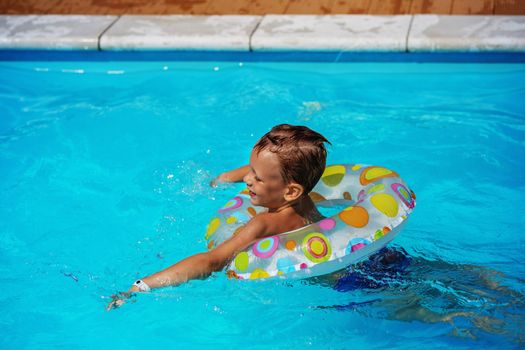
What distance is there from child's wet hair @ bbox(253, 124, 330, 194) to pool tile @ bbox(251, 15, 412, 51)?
2778mm

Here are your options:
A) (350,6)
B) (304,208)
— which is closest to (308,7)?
(350,6)

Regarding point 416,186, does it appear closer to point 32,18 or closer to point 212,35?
point 212,35

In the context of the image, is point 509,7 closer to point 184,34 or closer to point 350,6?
point 350,6

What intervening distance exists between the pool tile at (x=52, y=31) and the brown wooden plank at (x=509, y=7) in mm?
3282

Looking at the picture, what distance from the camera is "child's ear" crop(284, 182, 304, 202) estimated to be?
388 cm

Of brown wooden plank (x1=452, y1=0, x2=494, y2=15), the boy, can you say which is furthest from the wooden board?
the boy

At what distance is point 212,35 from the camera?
6648 millimetres

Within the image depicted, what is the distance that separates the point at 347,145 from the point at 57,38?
2.70 metres

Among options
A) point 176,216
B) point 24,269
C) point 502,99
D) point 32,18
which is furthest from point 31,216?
point 502,99

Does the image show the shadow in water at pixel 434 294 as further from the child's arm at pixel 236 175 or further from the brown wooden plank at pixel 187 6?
the brown wooden plank at pixel 187 6

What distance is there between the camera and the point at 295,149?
12.4 ft

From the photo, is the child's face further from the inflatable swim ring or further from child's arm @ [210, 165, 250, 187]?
child's arm @ [210, 165, 250, 187]

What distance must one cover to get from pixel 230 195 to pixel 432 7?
2.83 metres

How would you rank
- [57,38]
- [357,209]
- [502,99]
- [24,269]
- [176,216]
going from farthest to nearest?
[57,38]
[502,99]
[176,216]
[24,269]
[357,209]
